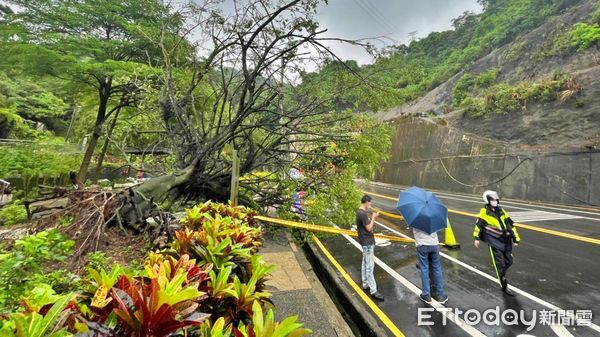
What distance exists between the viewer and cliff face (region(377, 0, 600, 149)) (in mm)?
15688

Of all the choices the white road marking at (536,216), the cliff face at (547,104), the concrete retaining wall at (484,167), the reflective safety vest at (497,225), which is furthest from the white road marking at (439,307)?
the cliff face at (547,104)

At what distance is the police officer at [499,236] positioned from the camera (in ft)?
16.2

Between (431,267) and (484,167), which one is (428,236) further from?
(484,167)

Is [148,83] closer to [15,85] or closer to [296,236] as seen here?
[296,236]

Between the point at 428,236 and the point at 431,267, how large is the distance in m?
0.52

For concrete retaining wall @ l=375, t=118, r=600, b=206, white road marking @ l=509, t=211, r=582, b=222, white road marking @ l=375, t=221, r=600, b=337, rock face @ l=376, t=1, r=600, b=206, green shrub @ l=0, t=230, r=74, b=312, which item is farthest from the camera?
rock face @ l=376, t=1, r=600, b=206

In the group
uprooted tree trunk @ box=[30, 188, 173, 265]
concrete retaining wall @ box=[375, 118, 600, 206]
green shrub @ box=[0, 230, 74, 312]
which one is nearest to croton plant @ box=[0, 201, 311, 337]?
green shrub @ box=[0, 230, 74, 312]

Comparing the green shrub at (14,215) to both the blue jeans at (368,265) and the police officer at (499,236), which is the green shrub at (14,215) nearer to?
the blue jeans at (368,265)

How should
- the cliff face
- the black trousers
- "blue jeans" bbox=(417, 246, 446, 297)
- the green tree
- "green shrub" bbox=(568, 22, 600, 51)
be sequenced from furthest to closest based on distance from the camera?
"green shrub" bbox=(568, 22, 600, 51) → the cliff face → the green tree → the black trousers → "blue jeans" bbox=(417, 246, 446, 297)

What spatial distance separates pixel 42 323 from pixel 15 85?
102ft

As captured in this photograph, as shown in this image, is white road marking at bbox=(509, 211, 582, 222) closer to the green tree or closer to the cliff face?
the cliff face

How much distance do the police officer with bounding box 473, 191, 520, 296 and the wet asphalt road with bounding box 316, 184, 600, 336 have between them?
0.41 metres

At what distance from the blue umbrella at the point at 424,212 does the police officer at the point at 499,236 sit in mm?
815

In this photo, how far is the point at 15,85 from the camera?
23234 mm
